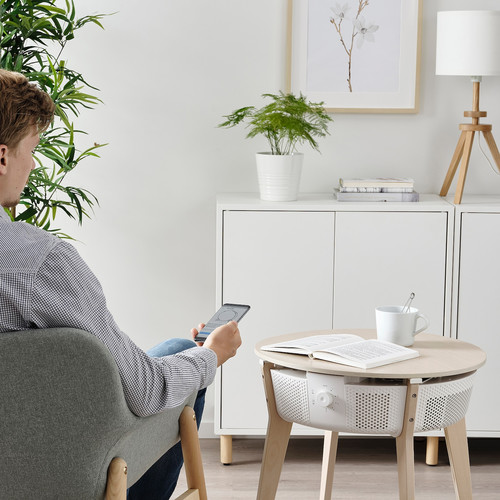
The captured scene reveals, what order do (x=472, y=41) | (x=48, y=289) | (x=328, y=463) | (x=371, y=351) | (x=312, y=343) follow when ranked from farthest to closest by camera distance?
(x=472, y=41)
(x=328, y=463)
(x=312, y=343)
(x=371, y=351)
(x=48, y=289)

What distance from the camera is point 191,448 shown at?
6.11ft

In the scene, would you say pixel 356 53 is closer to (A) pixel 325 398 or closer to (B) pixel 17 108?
(A) pixel 325 398

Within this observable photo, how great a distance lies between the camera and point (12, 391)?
145 cm

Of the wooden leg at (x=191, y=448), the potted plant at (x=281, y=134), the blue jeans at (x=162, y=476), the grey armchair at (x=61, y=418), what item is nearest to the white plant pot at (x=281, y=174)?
the potted plant at (x=281, y=134)

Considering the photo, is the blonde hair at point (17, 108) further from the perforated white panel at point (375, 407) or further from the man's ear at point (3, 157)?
the perforated white panel at point (375, 407)

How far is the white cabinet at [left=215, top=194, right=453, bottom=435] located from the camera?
10.0 feet

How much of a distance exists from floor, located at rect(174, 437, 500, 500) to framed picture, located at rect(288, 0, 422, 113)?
4.45 ft

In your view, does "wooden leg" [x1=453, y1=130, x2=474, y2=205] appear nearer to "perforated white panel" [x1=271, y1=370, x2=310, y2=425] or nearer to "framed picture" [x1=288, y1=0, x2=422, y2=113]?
"framed picture" [x1=288, y1=0, x2=422, y2=113]

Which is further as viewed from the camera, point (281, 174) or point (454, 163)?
point (454, 163)

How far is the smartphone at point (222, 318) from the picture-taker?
2.05m

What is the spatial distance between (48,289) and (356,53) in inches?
86.6

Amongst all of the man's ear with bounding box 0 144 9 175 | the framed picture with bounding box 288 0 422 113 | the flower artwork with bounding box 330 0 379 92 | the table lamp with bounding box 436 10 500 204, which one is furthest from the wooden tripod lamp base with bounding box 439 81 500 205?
the man's ear with bounding box 0 144 9 175

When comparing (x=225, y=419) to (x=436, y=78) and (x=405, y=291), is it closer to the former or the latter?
(x=405, y=291)

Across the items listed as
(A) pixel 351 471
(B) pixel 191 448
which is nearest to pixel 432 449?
(A) pixel 351 471
